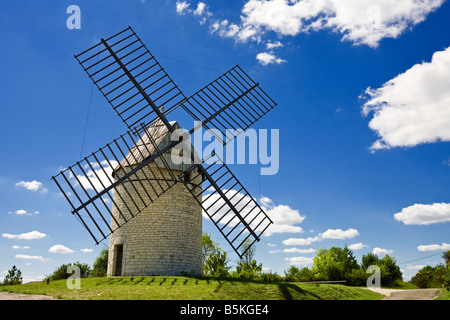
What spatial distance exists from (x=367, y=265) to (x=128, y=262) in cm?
2429

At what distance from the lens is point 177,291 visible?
10578mm

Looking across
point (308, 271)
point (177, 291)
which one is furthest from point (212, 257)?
point (177, 291)

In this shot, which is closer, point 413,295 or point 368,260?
point 413,295

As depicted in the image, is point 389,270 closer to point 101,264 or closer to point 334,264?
point 334,264

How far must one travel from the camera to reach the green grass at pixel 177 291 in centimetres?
988

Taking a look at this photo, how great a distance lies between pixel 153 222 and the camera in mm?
15641

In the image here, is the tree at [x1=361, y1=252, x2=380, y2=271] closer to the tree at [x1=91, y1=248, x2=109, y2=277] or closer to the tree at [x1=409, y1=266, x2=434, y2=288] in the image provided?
the tree at [x1=409, y1=266, x2=434, y2=288]

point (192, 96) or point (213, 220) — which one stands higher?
point (192, 96)

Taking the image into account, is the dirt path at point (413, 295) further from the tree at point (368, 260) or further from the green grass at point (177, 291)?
the tree at point (368, 260)

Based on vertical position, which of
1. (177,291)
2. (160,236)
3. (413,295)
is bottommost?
(413,295)
